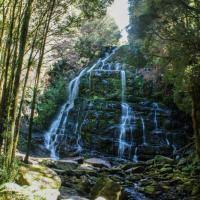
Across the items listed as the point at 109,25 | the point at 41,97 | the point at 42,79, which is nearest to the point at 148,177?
the point at 41,97

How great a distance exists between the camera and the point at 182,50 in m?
9.41

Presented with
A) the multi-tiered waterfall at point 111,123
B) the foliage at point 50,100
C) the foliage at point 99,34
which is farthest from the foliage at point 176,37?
the foliage at point 99,34

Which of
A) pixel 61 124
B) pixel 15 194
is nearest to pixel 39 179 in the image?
pixel 15 194

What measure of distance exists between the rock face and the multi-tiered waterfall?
966 cm

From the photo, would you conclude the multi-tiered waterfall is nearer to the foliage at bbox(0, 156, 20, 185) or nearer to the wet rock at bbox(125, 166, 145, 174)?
the wet rock at bbox(125, 166, 145, 174)

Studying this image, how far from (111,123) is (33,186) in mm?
13767

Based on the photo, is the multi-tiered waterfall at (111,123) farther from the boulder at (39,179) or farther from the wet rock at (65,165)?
the boulder at (39,179)

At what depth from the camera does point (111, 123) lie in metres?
19.5

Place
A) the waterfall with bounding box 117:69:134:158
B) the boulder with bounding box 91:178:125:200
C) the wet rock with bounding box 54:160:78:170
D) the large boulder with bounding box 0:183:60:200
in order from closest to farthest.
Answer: the large boulder with bounding box 0:183:60:200 < the boulder with bounding box 91:178:125:200 < the wet rock with bounding box 54:160:78:170 < the waterfall with bounding box 117:69:134:158

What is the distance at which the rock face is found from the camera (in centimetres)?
487

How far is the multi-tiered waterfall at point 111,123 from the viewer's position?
59.4 ft

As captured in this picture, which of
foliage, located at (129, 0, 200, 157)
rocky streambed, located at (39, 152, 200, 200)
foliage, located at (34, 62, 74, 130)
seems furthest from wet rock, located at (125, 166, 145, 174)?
foliage, located at (34, 62, 74, 130)

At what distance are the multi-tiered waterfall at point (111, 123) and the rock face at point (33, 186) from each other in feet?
31.7

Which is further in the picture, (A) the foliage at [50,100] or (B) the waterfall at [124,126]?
(A) the foliage at [50,100]
